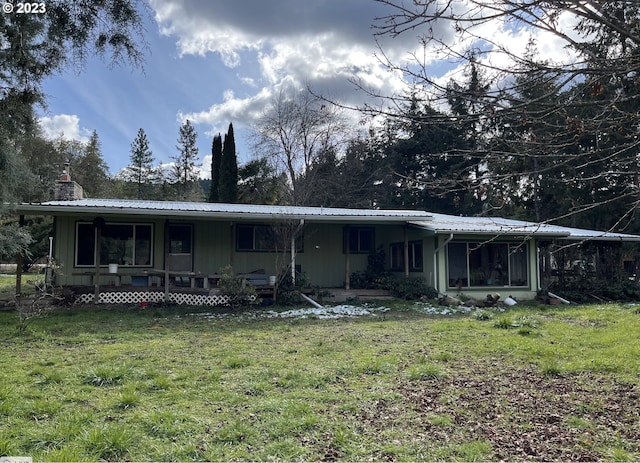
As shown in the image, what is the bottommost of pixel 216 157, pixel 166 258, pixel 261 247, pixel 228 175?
pixel 166 258

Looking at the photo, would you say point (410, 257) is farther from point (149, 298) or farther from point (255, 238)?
point (149, 298)

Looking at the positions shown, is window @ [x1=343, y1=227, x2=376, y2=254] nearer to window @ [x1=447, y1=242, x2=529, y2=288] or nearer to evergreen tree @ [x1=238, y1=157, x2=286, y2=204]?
window @ [x1=447, y1=242, x2=529, y2=288]

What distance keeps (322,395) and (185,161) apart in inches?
1510

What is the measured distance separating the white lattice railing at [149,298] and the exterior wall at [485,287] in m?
6.24

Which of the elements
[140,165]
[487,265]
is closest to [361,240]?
[487,265]

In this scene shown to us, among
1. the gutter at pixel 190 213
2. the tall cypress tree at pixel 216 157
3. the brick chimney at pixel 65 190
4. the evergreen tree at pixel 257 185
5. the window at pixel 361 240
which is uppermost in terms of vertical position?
the tall cypress tree at pixel 216 157

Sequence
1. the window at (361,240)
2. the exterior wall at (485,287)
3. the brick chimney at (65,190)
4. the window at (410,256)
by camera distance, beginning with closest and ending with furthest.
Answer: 1. the brick chimney at (65,190)
2. the exterior wall at (485,287)
3. the window at (410,256)
4. the window at (361,240)

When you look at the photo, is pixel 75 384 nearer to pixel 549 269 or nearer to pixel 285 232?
pixel 285 232

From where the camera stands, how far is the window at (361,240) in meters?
15.6

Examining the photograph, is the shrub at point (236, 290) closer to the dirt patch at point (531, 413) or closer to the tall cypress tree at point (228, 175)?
the dirt patch at point (531, 413)

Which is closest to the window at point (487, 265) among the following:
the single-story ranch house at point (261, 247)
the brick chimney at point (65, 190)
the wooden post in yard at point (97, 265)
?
the single-story ranch house at point (261, 247)

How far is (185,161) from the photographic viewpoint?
1586 inches

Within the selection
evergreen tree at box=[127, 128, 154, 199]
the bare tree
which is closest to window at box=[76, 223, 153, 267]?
the bare tree

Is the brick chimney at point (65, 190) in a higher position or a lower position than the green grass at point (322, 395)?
higher
